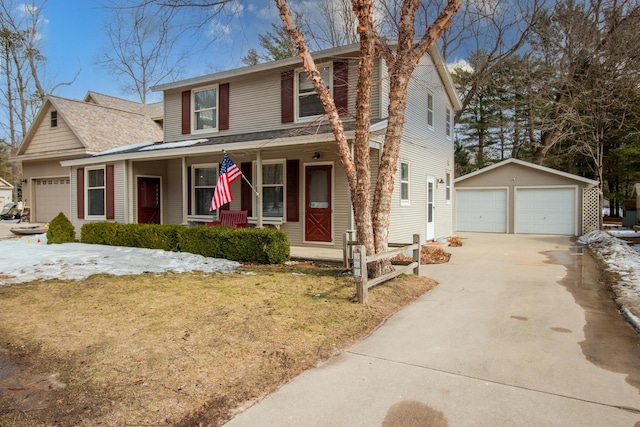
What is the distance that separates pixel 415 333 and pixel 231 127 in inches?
394

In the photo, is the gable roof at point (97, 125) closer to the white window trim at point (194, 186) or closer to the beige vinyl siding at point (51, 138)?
the beige vinyl siding at point (51, 138)

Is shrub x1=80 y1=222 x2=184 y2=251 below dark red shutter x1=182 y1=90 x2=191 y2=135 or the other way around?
below

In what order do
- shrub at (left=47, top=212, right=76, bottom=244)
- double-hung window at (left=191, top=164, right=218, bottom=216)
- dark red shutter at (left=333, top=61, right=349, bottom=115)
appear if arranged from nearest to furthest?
dark red shutter at (left=333, top=61, right=349, bottom=115)
shrub at (left=47, top=212, right=76, bottom=244)
double-hung window at (left=191, top=164, right=218, bottom=216)

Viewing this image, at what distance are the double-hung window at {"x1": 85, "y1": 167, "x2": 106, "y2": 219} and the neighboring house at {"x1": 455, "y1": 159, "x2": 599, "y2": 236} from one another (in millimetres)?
14948

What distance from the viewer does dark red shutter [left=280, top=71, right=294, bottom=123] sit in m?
11.6

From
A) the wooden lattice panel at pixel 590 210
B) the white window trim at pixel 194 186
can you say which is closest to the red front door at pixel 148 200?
the white window trim at pixel 194 186

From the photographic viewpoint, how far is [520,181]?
17.6m

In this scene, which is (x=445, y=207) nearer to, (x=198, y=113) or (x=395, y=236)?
(x=395, y=236)

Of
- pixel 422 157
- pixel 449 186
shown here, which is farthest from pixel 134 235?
pixel 449 186

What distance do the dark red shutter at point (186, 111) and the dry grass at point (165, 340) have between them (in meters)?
8.00

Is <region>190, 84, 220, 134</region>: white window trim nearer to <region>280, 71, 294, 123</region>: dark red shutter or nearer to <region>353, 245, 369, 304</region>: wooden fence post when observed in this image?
<region>280, 71, 294, 123</region>: dark red shutter

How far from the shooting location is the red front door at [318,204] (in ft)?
35.0

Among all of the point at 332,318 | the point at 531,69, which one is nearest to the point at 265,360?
the point at 332,318

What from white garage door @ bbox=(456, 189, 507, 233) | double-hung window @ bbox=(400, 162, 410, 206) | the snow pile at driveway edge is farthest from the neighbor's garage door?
the snow pile at driveway edge
